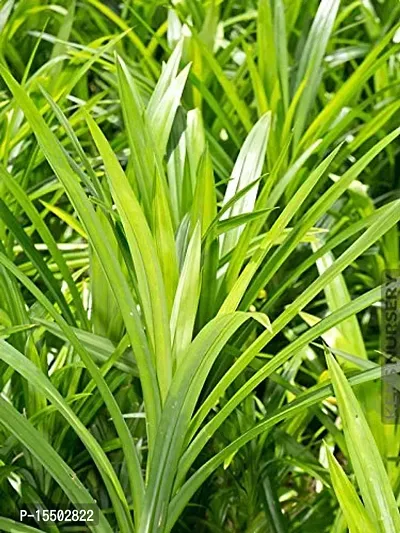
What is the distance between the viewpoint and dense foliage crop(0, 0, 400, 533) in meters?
0.66

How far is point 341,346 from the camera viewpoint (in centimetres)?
89

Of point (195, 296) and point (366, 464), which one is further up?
point (195, 296)
